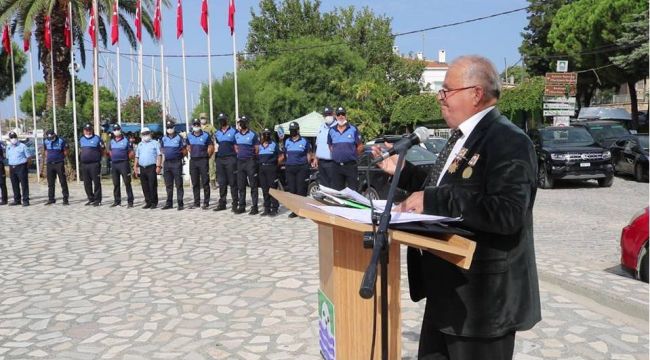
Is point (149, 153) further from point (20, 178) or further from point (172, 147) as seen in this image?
point (20, 178)

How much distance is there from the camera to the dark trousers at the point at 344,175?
35.6 feet

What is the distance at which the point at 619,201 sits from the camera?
44.7 feet

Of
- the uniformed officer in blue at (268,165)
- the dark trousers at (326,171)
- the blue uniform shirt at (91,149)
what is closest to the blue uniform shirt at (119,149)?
the blue uniform shirt at (91,149)

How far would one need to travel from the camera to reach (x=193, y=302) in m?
5.75

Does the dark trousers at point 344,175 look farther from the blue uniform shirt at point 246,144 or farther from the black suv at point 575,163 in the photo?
the black suv at point 575,163

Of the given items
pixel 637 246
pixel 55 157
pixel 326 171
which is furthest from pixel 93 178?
pixel 637 246

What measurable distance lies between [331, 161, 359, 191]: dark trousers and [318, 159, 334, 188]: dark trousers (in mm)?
70

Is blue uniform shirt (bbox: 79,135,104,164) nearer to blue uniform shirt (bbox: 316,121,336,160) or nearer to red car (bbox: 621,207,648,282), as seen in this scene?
blue uniform shirt (bbox: 316,121,336,160)

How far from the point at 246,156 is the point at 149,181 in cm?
275

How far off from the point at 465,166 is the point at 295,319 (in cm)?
318

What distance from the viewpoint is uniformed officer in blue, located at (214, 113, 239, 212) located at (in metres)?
12.6

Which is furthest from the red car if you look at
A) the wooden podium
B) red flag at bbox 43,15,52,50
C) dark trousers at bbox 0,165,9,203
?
red flag at bbox 43,15,52,50

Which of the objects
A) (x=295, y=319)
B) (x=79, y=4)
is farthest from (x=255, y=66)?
(x=295, y=319)

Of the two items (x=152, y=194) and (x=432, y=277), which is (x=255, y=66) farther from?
(x=432, y=277)
